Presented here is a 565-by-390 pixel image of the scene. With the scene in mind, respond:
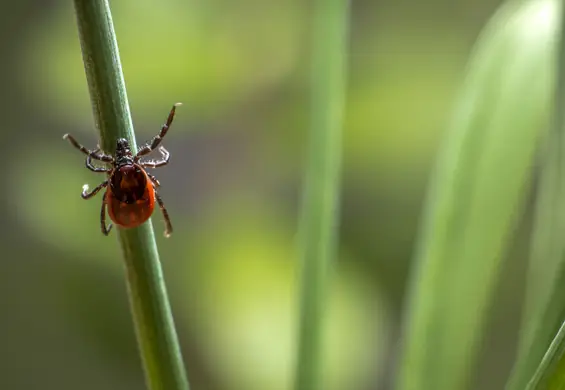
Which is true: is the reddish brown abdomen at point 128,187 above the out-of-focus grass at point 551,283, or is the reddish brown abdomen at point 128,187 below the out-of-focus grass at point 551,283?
above

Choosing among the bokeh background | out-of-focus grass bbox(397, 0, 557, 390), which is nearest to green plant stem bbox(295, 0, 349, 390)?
out-of-focus grass bbox(397, 0, 557, 390)

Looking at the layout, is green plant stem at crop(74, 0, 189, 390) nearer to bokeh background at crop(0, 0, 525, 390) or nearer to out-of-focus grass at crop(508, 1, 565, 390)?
out-of-focus grass at crop(508, 1, 565, 390)

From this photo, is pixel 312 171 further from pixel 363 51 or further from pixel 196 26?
pixel 363 51

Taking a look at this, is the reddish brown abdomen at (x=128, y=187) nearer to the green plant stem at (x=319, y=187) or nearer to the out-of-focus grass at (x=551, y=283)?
the green plant stem at (x=319, y=187)

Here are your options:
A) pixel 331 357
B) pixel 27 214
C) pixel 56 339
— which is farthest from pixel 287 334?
pixel 56 339

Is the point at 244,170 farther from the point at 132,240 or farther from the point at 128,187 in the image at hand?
the point at 132,240

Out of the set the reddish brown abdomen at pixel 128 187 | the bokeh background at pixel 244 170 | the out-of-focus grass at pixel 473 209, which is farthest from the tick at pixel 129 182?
the bokeh background at pixel 244 170
